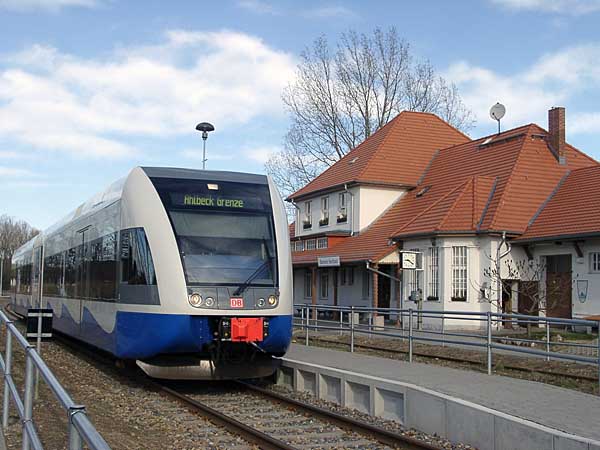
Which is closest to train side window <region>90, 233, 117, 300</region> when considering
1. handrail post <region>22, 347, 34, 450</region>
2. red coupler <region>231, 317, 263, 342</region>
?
red coupler <region>231, 317, 263, 342</region>

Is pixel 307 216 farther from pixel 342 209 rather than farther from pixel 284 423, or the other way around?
pixel 284 423

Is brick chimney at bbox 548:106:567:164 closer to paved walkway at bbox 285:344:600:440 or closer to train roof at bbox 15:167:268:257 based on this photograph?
paved walkway at bbox 285:344:600:440

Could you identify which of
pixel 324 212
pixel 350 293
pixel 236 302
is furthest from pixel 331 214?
pixel 236 302

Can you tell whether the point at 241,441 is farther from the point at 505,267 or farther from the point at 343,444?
the point at 505,267

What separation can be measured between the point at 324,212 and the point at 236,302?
29.1m

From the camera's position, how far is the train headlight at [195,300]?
11.1 m

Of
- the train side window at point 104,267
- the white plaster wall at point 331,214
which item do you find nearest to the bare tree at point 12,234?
the white plaster wall at point 331,214

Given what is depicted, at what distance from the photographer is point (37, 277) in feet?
77.9

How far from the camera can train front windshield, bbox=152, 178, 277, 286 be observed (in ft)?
37.4

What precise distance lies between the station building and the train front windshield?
1144 centimetres

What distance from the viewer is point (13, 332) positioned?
7.64 metres

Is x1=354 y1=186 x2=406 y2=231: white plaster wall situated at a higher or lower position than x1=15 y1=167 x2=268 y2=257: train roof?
higher

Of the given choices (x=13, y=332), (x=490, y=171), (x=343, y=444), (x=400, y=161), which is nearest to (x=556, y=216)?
(x=490, y=171)

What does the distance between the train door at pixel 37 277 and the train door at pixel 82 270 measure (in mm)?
6820
